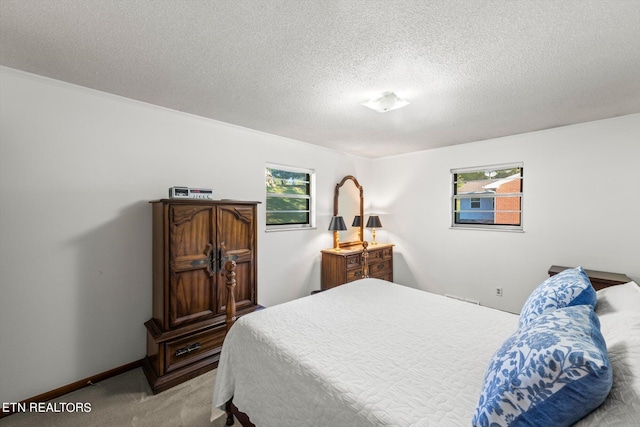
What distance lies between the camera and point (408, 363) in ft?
4.45

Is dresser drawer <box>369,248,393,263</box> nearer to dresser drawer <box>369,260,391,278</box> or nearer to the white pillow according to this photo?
dresser drawer <box>369,260,391,278</box>

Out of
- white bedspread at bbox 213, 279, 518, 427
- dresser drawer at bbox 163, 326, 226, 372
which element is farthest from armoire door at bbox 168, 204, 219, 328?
white bedspread at bbox 213, 279, 518, 427

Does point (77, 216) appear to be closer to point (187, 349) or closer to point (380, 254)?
point (187, 349)

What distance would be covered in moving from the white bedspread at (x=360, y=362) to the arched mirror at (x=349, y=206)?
2309mm

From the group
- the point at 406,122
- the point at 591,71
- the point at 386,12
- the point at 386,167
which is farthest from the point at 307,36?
the point at 386,167

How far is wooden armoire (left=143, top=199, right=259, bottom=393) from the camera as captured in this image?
2.24 meters

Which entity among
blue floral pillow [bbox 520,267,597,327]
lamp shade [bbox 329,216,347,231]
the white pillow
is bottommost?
the white pillow

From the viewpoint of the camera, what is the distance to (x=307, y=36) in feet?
5.05

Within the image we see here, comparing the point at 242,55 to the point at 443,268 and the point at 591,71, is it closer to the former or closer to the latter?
the point at 591,71

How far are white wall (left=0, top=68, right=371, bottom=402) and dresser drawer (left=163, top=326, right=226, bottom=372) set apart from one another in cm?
49

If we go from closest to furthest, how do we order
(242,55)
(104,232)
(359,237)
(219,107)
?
(242,55), (104,232), (219,107), (359,237)

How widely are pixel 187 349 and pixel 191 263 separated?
2.48 feet

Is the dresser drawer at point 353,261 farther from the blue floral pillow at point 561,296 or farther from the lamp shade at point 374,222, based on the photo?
the blue floral pillow at point 561,296

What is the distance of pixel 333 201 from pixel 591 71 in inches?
122
